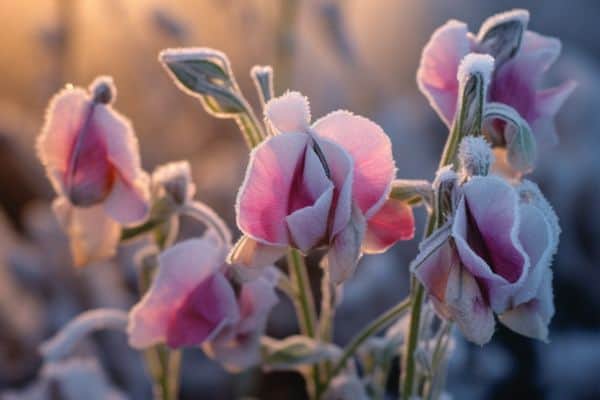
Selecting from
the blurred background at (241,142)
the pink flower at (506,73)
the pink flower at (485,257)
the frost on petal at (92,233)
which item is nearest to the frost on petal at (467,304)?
the pink flower at (485,257)

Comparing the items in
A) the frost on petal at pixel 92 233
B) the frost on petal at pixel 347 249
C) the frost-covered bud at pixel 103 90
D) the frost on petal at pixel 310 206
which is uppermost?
the frost-covered bud at pixel 103 90

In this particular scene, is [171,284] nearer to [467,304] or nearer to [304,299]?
[304,299]

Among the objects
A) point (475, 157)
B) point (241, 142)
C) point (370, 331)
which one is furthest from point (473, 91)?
point (241, 142)

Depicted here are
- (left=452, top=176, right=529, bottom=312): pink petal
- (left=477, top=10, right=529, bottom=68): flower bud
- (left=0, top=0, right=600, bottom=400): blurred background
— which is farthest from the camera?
(left=0, top=0, right=600, bottom=400): blurred background

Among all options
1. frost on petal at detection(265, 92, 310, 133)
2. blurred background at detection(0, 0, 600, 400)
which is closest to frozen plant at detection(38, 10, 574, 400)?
frost on petal at detection(265, 92, 310, 133)

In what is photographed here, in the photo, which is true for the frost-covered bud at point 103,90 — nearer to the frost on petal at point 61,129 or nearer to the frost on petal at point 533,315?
the frost on petal at point 61,129

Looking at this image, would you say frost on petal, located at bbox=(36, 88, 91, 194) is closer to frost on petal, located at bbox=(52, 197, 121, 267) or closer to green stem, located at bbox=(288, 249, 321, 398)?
frost on petal, located at bbox=(52, 197, 121, 267)
